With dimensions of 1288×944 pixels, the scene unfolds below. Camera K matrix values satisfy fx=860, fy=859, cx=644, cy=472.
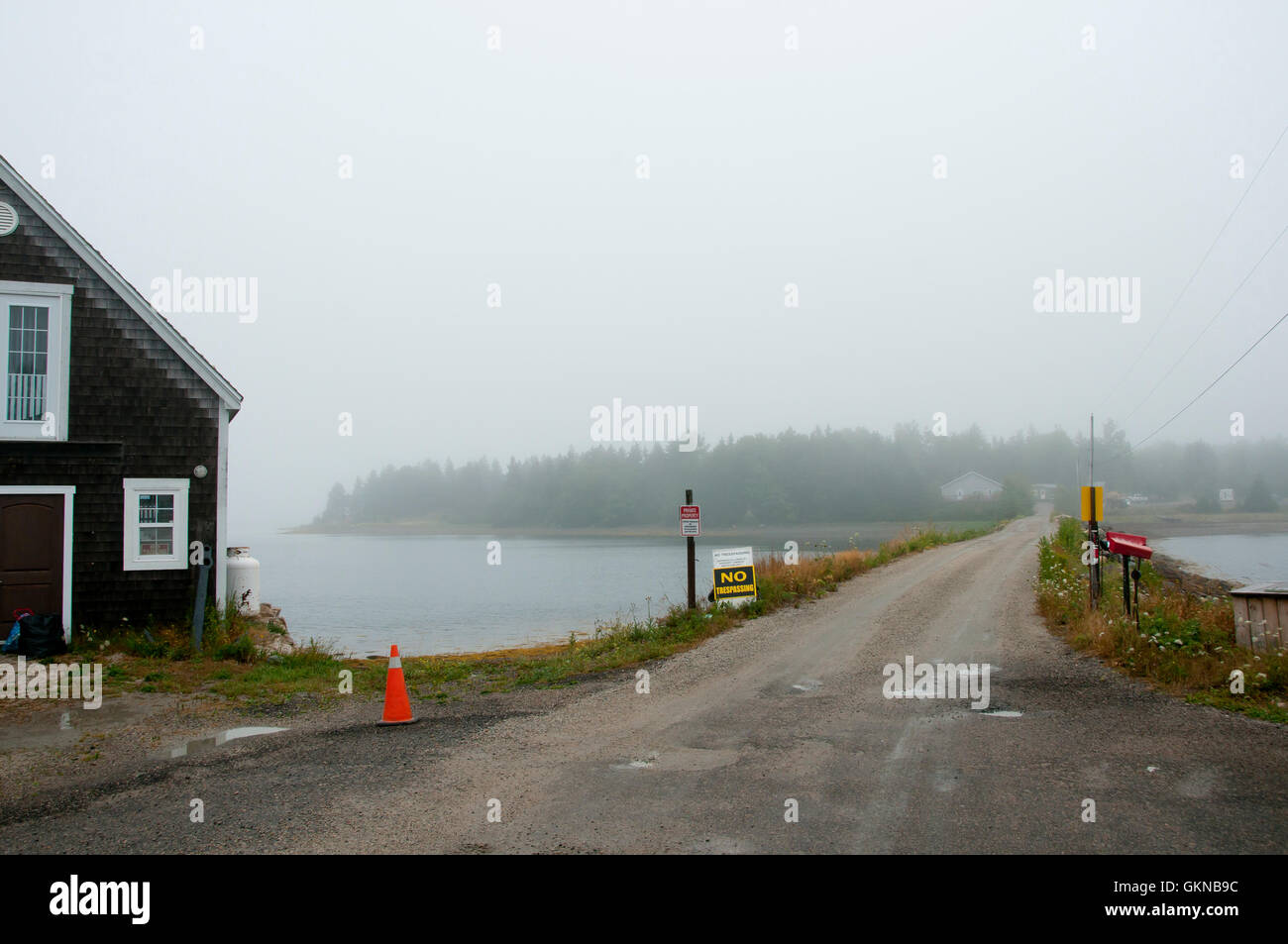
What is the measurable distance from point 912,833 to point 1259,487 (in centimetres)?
9158

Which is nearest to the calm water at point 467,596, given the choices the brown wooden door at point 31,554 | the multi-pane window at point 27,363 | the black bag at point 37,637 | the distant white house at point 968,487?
the brown wooden door at point 31,554

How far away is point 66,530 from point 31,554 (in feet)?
2.07

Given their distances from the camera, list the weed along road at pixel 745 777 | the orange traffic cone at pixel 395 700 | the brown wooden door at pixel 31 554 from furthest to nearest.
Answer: the brown wooden door at pixel 31 554
the orange traffic cone at pixel 395 700
the weed along road at pixel 745 777

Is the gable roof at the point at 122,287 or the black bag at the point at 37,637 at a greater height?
the gable roof at the point at 122,287

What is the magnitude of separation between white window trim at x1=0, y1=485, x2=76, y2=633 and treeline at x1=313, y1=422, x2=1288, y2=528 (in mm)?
86698

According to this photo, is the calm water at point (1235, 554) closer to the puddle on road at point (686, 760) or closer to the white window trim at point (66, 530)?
the puddle on road at point (686, 760)

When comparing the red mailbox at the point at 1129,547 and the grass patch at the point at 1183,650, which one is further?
the red mailbox at the point at 1129,547

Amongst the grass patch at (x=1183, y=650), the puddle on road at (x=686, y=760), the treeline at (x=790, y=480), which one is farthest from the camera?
the treeline at (x=790, y=480)

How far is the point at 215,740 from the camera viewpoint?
8820mm

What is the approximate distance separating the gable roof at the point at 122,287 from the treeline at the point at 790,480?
3347 inches

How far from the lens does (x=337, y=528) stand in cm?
17700

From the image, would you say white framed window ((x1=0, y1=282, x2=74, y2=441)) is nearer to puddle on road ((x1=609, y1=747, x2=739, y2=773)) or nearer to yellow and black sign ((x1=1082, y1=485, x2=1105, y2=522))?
puddle on road ((x1=609, y1=747, x2=739, y2=773))

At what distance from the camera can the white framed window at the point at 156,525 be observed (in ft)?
48.7

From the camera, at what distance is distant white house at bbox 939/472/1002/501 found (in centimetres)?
11844
